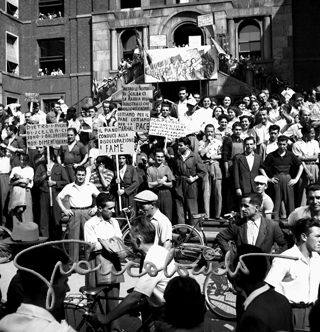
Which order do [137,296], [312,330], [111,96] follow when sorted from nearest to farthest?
[312,330] < [137,296] < [111,96]

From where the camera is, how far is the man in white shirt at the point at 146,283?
13.4 ft

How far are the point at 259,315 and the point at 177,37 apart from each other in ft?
85.7

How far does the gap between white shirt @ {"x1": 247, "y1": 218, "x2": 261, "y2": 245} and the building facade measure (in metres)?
17.2

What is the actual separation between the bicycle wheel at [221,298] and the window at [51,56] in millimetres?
25034

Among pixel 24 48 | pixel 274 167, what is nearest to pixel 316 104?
pixel 274 167

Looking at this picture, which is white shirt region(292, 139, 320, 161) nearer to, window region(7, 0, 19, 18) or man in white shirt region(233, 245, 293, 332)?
man in white shirt region(233, 245, 293, 332)

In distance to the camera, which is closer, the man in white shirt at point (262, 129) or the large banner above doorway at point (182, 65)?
the man in white shirt at point (262, 129)

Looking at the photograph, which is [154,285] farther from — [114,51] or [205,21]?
[114,51]

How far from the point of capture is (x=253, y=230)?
6.19m

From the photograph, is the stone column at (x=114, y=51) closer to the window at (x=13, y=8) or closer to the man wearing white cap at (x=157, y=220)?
the window at (x=13, y=8)

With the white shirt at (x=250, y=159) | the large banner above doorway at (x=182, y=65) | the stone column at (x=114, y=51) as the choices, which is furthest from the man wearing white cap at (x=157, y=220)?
the stone column at (x=114, y=51)

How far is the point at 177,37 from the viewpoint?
2819 centimetres

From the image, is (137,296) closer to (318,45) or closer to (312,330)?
(312,330)

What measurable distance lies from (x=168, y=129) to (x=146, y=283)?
7.05 meters
